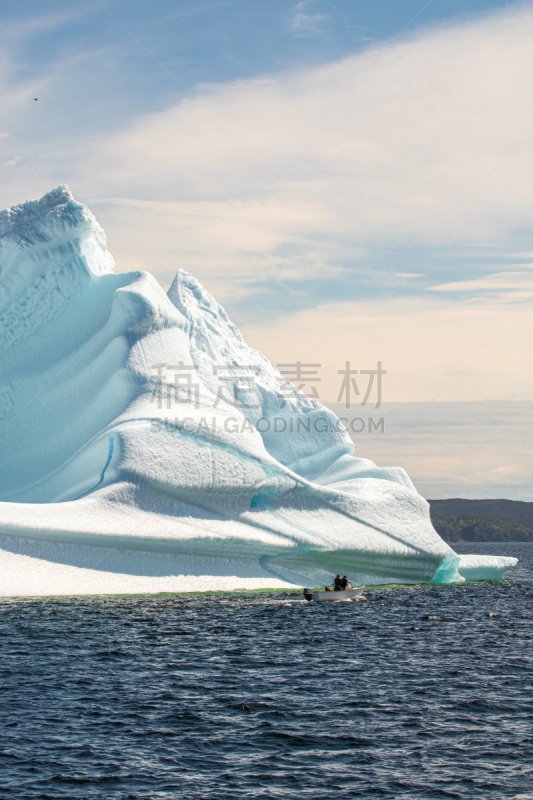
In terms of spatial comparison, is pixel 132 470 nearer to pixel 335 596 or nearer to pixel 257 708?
pixel 335 596

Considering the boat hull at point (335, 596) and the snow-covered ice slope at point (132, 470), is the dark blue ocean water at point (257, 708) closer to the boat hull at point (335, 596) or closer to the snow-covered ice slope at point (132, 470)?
the snow-covered ice slope at point (132, 470)

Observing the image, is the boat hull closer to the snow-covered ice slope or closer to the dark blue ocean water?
the snow-covered ice slope

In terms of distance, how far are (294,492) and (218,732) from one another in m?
18.5

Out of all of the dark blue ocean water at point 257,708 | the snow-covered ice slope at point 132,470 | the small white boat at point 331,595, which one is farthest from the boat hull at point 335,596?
the dark blue ocean water at point 257,708

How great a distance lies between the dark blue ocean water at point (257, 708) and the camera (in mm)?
9016

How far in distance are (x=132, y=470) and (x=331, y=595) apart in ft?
27.7

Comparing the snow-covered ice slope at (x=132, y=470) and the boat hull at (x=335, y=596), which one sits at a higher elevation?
the snow-covered ice slope at (x=132, y=470)

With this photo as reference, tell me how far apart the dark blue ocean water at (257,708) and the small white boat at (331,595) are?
4.30m

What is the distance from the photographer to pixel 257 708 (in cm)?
1205

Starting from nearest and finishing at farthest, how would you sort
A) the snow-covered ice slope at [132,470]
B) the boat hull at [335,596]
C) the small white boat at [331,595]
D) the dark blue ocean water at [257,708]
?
the dark blue ocean water at [257,708]
the snow-covered ice slope at [132,470]
the small white boat at [331,595]
the boat hull at [335,596]

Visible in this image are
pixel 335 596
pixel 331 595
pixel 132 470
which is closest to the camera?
pixel 132 470

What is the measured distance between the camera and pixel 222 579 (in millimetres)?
26375

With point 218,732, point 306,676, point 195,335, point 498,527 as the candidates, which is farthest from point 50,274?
point 498,527

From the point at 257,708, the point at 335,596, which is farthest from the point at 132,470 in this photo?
the point at 257,708
